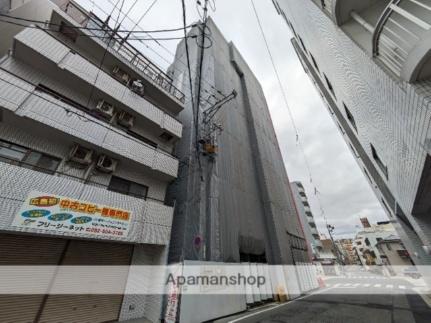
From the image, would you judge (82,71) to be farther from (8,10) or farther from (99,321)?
(99,321)

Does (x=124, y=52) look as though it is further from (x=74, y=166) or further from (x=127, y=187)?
(x=127, y=187)

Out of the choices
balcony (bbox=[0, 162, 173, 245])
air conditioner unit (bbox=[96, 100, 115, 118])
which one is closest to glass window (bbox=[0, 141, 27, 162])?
balcony (bbox=[0, 162, 173, 245])

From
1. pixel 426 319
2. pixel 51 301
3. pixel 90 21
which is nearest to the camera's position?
pixel 51 301

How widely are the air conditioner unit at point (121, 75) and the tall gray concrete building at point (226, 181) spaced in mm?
3993

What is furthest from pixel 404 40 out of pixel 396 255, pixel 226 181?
pixel 396 255

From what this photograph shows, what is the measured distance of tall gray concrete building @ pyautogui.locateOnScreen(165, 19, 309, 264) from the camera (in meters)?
9.04

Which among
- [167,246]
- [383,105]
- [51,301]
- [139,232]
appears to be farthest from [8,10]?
[383,105]

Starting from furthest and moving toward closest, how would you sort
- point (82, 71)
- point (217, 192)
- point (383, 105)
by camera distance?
point (217, 192), point (82, 71), point (383, 105)

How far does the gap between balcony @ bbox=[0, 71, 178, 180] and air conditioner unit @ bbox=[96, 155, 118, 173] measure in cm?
43

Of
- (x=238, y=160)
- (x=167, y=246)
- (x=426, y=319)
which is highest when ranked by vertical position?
(x=238, y=160)

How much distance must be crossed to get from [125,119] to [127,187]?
3.40 m

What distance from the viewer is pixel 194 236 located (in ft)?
27.9

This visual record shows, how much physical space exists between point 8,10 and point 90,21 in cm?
312

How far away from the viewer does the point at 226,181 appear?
1148 centimetres
